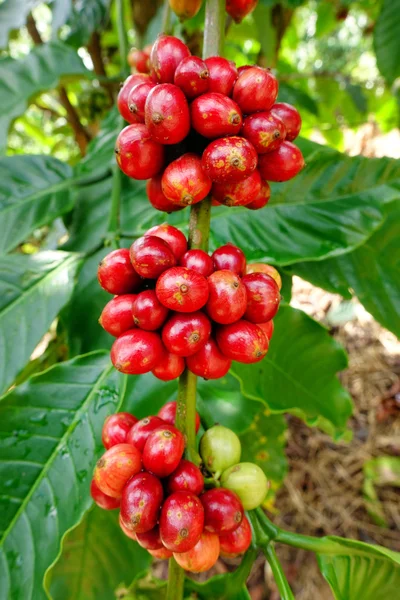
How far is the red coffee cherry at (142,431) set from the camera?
75 centimetres

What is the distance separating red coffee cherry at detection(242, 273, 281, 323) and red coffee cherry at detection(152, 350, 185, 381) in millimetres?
130

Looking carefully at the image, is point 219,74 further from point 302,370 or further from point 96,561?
point 96,561

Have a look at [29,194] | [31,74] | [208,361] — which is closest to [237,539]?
[208,361]

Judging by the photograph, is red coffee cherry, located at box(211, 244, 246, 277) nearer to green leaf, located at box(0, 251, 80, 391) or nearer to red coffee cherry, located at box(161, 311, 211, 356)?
red coffee cherry, located at box(161, 311, 211, 356)

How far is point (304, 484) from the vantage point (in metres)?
2.63

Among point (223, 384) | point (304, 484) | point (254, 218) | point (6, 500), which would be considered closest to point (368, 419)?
point (304, 484)

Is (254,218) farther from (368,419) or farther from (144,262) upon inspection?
(368,419)

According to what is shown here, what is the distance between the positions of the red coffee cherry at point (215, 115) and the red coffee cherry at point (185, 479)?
1.64 ft

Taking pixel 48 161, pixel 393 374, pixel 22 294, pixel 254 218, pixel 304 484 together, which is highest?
pixel 48 161

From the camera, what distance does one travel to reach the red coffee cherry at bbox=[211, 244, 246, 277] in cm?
73

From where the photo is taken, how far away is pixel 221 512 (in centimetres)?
71

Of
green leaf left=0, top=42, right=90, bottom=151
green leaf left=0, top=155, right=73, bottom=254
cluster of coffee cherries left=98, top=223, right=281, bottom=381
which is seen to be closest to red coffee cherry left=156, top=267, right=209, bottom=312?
cluster of coffee cherries left=98, top=223, right=281, bottom=381

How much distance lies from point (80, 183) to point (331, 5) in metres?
2.46

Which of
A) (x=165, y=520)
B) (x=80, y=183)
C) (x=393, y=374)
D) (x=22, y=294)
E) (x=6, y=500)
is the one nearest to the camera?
(x=165, y=520)
